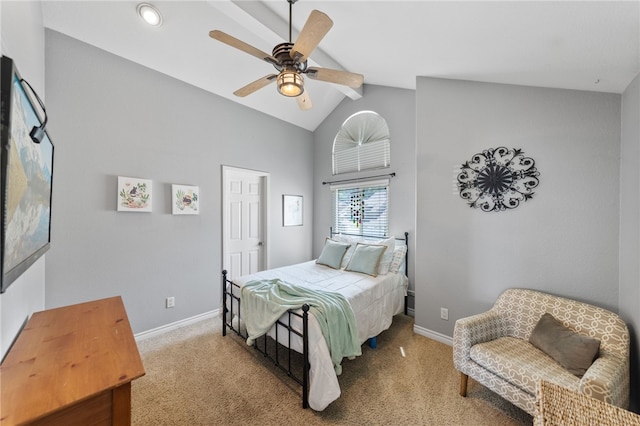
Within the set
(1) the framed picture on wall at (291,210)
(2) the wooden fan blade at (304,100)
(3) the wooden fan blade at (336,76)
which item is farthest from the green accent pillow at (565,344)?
(1) the framed picture on wall at (291,210)

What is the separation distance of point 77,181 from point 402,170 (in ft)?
12.3

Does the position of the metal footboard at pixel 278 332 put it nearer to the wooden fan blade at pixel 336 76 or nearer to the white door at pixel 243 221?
the white door at pixel 243 221

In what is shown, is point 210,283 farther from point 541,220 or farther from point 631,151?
point 631,151

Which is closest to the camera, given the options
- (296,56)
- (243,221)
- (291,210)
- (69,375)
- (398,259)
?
(69,375)

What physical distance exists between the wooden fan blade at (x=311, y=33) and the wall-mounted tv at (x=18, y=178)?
52.0 inches

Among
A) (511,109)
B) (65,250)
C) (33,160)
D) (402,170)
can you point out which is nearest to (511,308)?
(511,109)

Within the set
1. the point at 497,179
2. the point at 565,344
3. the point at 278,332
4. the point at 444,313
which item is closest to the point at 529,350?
the point at 565,344

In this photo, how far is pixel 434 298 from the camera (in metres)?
2.76

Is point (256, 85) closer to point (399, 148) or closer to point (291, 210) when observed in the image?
point (399, 148)

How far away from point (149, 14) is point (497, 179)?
364 cm

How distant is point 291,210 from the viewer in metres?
4.43

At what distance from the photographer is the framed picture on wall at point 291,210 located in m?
4.31

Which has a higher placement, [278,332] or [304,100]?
[304,100]

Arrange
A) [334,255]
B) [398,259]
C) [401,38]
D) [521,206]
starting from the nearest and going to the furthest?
1. [401,38]
2. [521,206]
3. [398,259]
4. [334,255]
